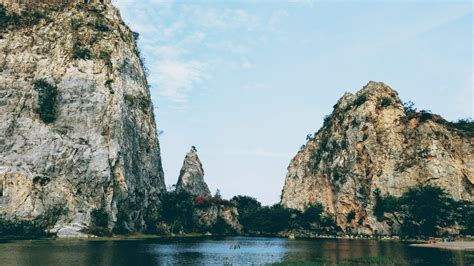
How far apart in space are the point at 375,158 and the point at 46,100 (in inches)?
4140

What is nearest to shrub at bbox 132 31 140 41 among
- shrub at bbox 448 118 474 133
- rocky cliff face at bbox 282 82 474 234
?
rocky cliff face at bbox 282 82 474 234

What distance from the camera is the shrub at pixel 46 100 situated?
113750 mm

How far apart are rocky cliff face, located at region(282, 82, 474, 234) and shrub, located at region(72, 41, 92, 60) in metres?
95.7

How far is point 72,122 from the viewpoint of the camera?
4562 inches

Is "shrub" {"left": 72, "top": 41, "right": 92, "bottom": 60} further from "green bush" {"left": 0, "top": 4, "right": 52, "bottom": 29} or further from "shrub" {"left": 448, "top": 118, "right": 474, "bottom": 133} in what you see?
"shrub" {"left": 448, "top": 118, "right": 474, "bottom": 133}

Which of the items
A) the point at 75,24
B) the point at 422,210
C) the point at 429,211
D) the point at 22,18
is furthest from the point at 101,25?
the point at 429,211

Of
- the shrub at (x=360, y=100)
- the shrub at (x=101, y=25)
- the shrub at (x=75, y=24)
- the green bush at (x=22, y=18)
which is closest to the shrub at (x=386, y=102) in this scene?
the shrub at (x=360, y=100)

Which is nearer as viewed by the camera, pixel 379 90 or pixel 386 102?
pixel 386 102

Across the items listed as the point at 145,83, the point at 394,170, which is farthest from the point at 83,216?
the point at 394,170

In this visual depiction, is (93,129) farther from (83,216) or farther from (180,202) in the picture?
(180,202)

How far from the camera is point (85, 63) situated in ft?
405

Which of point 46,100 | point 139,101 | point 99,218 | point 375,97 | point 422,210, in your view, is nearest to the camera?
point 99,218

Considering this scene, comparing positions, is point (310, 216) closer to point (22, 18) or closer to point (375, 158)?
point (375, 158)

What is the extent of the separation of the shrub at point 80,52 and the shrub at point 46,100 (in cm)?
1125
